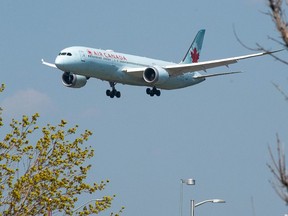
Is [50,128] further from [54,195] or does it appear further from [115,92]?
[115,92]

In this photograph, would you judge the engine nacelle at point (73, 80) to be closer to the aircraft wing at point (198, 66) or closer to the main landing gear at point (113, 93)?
the main landing gear at point (113, 93)

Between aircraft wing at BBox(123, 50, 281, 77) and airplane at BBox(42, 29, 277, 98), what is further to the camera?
aircraft wing at BBox(123, 50, 281, 77)

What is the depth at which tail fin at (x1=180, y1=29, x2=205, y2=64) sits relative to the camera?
9293cm

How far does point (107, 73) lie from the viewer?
70.2 meters

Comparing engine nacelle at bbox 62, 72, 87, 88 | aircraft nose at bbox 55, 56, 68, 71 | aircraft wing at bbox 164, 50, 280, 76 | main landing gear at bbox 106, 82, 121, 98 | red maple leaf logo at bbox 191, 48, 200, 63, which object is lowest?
aircraft nose at bbox 55, 56, 68, 71

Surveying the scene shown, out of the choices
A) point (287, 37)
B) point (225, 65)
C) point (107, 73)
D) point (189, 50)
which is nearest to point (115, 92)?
point (107, 73)

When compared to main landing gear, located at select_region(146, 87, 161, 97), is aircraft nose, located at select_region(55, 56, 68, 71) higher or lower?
lower

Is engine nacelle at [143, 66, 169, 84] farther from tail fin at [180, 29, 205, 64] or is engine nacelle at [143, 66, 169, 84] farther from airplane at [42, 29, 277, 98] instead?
tail fin at [180, 29, 205, 64]

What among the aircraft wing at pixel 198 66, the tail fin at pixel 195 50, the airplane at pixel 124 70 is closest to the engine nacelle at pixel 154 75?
the airplane at pixel 124 70

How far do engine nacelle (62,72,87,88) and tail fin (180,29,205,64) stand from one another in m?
20.9

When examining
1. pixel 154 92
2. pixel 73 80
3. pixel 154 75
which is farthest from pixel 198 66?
pixel 73 80

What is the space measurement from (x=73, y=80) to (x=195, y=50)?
2603 centimetres

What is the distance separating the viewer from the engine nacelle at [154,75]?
71.9 metres

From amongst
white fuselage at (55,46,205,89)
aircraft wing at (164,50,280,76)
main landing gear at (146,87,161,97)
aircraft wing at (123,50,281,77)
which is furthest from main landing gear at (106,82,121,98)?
aircraft wing at (164,50,280,76)
